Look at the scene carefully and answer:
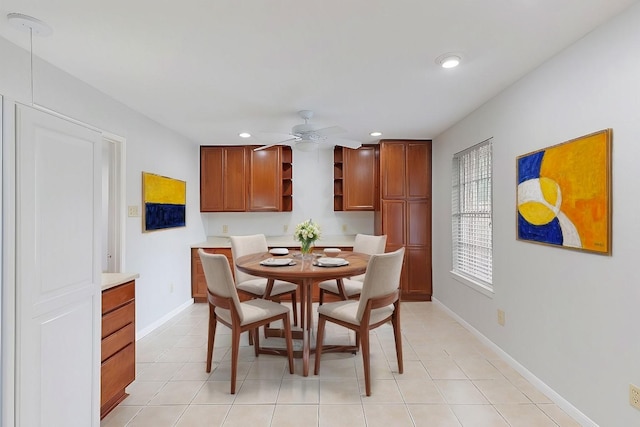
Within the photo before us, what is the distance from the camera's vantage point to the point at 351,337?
3.39 m

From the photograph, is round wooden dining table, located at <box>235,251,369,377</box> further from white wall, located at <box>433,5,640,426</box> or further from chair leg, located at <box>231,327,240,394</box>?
white wall, located at <box>433,5,640,426</box>

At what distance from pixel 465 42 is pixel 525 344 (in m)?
2.22

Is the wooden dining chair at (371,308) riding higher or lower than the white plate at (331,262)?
lower

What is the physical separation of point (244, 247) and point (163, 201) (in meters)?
1.08

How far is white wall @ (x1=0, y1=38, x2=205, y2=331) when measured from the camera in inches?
82.4

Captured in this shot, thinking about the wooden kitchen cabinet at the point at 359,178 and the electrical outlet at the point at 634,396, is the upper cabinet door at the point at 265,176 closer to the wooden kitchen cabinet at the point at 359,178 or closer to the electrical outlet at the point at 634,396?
the wooden kitchen cabinet at the point at 359,178

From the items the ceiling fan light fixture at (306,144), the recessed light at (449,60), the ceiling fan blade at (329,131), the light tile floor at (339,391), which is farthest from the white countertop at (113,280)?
the recessed light at (449,60)

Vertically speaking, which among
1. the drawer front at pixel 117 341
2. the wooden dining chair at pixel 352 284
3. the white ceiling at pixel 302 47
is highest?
the white ceiling at pixel 302 47

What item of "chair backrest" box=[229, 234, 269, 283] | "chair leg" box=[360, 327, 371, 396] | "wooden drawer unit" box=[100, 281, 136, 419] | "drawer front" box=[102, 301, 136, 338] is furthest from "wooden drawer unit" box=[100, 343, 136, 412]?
"chair leg" box=[360, 327, 371, 396]

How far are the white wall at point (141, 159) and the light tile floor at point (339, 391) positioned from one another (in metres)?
0.72

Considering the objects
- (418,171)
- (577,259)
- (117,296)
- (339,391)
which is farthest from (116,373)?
(418,171)

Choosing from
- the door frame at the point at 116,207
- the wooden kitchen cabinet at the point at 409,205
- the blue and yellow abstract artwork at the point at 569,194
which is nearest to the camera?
the blue and yellow abstract artwork at the point at 569,194

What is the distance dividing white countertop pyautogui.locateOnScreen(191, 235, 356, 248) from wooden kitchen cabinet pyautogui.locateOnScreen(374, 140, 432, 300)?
0.66m

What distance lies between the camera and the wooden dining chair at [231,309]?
7.60 ft
